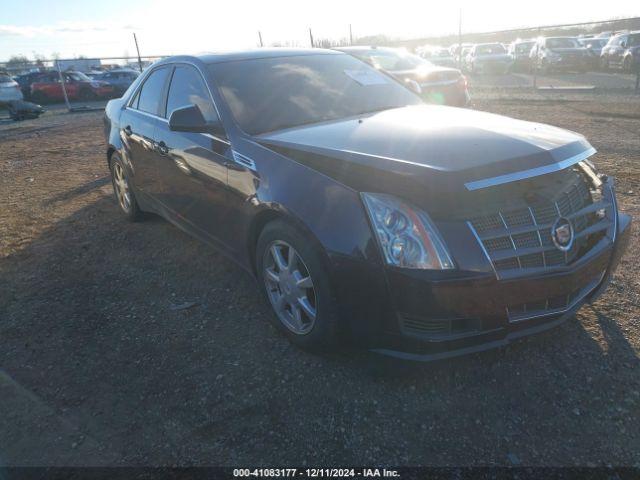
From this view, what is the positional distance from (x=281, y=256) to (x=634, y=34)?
25.2 meters

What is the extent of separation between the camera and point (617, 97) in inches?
523

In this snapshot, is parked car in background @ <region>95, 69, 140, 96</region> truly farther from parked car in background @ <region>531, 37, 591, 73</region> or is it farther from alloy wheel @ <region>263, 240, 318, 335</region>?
alloy wheel @ <region>263, 240, 318, 335</region>

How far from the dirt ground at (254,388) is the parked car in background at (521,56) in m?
26.1

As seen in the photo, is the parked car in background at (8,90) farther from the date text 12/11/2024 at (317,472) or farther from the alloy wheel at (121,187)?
the date text 12/11/2024 at (317,472)

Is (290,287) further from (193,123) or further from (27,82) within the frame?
(27,82)

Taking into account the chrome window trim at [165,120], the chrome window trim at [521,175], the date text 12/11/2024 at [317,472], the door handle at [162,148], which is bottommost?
the date text 12/11/2024 at [317,472]

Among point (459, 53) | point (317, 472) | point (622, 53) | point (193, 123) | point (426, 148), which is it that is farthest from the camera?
point (459, 53)

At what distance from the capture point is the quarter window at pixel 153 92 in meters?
4.35

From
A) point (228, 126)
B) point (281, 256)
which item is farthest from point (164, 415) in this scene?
point (228, 126)

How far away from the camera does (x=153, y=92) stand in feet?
14.8

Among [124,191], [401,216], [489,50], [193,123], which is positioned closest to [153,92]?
[124,191]

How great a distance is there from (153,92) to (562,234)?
3.64 metres

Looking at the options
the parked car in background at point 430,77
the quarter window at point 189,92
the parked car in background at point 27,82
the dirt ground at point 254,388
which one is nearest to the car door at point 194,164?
the quarter window at point 189,92

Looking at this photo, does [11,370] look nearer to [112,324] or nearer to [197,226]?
[112,324]
